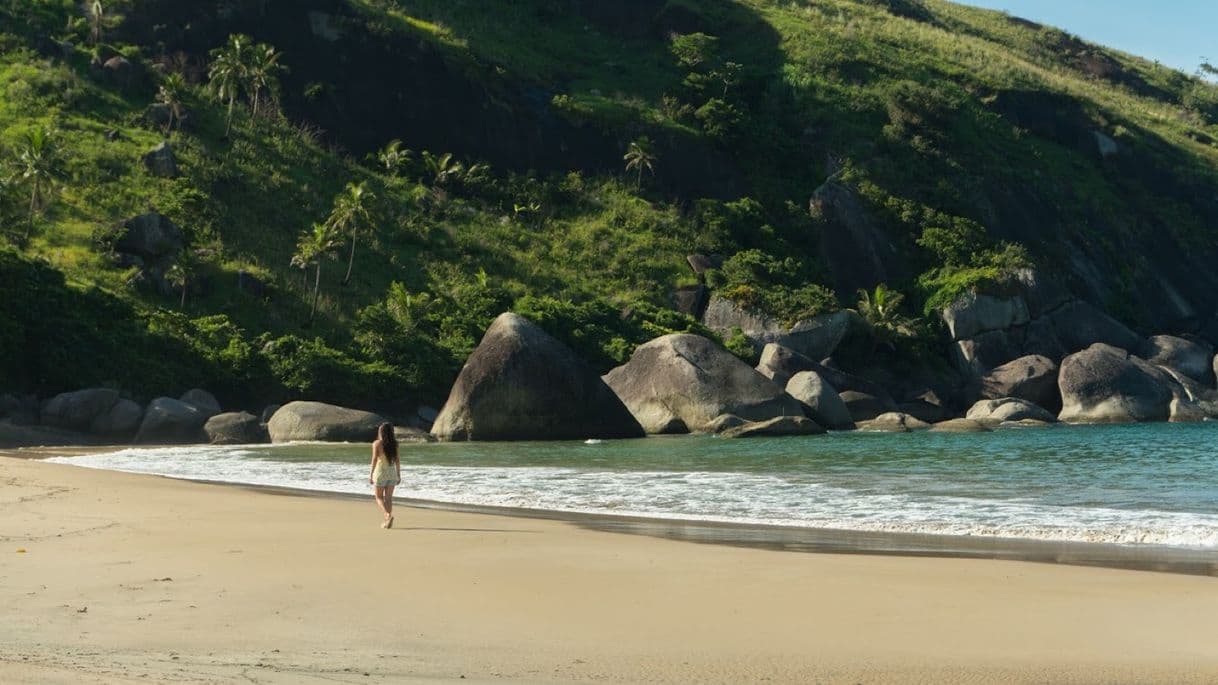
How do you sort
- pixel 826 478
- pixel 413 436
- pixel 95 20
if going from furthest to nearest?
pixel 95 20 < pixel 413 436 < pixel 826 478

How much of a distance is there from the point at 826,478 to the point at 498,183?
Result: 45.1 meters

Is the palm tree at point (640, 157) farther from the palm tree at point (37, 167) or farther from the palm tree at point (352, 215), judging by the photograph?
the palm tree at point (37, 167)

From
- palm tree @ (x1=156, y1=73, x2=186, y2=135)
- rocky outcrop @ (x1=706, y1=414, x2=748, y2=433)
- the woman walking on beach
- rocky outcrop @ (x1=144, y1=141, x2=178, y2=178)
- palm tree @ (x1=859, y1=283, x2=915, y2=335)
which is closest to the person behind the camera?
the woman walking on beach

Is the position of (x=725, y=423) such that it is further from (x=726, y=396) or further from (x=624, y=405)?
(x=624, y=405)

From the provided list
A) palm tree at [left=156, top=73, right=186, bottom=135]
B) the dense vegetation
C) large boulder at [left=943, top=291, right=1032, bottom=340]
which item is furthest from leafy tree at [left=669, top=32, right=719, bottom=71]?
palm tree at [left=156, top=73, right=186, bottom=135]

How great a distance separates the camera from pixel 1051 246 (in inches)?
2421

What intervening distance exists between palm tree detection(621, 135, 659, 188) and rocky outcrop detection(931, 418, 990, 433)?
28.4m

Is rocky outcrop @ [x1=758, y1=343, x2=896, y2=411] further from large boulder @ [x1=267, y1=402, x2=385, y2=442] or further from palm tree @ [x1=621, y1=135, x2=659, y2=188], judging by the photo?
palm tree @ [x1=621, y1=135, x2=659, y2=188]

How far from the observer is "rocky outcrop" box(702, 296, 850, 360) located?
4972 centimetres

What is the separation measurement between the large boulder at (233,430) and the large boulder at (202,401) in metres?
1.52

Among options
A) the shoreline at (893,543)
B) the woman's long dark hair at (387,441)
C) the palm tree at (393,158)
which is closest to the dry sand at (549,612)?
the shoreline at (893,543)

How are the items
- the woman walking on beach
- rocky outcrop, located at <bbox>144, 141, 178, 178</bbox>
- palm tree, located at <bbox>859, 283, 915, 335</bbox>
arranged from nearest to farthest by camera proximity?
1. the woman walking on beach
2. rocky outcrop, located at <bbox>144, 141, 178, 178</bbox>
3. palm tree, located at <bbox>859, 283, 915, 335</bbox>

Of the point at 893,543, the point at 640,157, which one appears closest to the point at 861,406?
the point at 640,157

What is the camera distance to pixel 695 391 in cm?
3603
